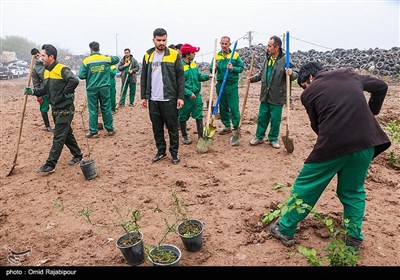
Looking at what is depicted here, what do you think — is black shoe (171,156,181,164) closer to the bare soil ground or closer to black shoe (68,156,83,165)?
the bare soil ground

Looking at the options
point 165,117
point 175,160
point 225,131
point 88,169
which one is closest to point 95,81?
point 165,117

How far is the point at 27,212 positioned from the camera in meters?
3.70

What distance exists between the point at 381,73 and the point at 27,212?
15839mm

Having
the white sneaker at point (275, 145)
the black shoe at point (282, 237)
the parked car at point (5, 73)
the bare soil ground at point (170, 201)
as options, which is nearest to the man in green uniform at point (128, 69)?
the bare soil ground at point (170, 201)

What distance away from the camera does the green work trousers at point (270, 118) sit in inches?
206

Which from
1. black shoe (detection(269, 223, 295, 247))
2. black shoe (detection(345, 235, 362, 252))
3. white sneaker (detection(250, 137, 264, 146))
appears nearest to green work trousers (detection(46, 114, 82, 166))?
white sneaker (detection(250, 137, 264, 146))

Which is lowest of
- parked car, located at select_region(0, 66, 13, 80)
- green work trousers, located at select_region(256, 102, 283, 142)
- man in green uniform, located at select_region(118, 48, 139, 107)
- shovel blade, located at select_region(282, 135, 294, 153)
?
parked car, located at select_region(0, 66, 13, 80)

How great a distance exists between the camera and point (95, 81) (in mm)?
6180

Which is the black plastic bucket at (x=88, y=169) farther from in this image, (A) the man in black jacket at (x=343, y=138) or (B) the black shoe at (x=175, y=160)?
(A) the man in black jacket at (x=343, y=138)

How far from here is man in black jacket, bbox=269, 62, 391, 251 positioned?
8.07 feet

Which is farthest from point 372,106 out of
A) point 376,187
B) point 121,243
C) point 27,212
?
point 27,212

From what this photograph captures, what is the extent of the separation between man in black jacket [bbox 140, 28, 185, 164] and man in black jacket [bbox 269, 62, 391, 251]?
2.28 metres

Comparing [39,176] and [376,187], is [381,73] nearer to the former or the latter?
[376,187]

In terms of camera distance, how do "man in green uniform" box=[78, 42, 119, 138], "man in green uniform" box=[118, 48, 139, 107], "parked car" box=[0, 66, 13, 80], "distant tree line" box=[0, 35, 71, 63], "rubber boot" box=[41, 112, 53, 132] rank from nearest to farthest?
"man in green uniform" box=[78, 42, 119, 138]
"rubber boot" box=[41, 112, 53, 132]
"man in green uniform" box=[118, 48, 139, 107]
"parked car" box=[0, 66, 13, 80]
"distant tree line" box=[0, 35, 71, 63]
